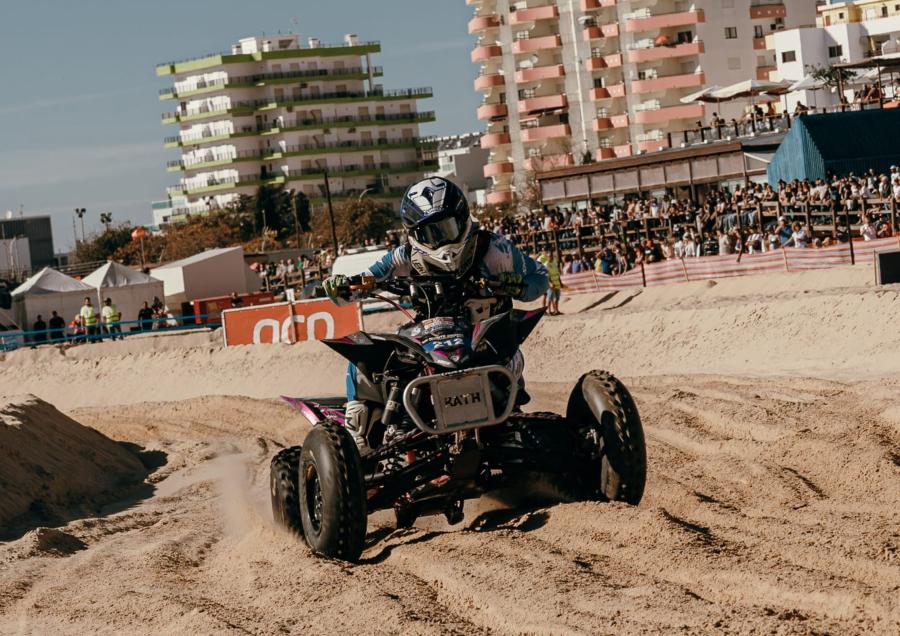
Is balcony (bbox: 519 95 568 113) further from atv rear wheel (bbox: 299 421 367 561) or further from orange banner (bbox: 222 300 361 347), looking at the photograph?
atv rear wheel (bbox: 299 421 367 561)

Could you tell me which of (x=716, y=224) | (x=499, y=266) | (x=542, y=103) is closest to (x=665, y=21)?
(x=542, y=103)

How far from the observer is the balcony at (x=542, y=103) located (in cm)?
8425

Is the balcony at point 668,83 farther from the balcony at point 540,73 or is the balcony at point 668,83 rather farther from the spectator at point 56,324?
the spectator at point 56,324

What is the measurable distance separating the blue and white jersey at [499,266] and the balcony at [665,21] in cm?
7299

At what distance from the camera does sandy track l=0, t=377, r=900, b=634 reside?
16.7 feet

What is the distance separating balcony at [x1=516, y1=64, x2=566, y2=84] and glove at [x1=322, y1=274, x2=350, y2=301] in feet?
258

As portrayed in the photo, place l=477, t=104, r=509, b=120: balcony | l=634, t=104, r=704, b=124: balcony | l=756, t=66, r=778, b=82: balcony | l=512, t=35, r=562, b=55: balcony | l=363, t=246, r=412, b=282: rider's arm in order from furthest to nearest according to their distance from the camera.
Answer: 1. l=477, t=104, r=509, b=120: balcony
2. l=512, t=35, r=562, b=55: balcony
3. l=756, t=66, r=778, b=82: balcony
4. l=634, t=104, r=704, b=124: balcony
5. l=363, t=246, r=412, b=282: rider's arm

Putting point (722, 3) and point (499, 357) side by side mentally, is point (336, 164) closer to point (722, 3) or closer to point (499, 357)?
point (722, 3)

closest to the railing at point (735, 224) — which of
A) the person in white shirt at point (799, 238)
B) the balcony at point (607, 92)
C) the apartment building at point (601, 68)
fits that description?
the person in white shirt at point (799, 238)

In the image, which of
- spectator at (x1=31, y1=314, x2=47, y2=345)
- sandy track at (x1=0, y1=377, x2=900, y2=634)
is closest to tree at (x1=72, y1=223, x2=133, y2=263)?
spectator at (x1=31, y1=314, x2=47, y2=345)

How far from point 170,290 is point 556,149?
154 feet

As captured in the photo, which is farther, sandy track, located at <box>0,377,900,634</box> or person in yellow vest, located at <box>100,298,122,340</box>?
person in yellow vest, located at <box>100,298,122,340</box>

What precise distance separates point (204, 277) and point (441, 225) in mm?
34624

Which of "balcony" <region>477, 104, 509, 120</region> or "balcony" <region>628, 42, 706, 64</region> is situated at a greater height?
"balcony" <region>628, 42, 706, 64</region>
